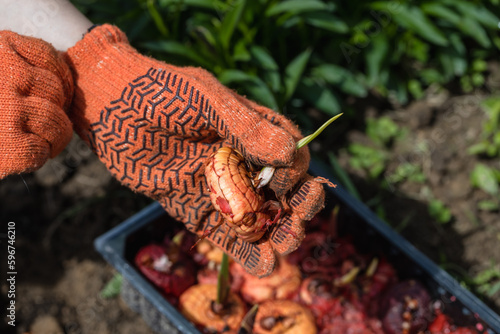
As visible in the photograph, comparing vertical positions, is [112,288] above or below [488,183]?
below

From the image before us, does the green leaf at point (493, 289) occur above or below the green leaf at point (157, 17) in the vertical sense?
below

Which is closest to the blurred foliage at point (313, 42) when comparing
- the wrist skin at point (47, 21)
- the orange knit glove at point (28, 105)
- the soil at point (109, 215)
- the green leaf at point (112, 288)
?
the soil at point (109, 215)

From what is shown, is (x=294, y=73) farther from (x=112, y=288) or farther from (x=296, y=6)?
(x=112, y=288)

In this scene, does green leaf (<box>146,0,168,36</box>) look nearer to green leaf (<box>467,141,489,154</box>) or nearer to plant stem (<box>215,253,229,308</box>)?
plant stem (<box>215,253,229,308</box>)

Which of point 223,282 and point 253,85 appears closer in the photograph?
point 223,282

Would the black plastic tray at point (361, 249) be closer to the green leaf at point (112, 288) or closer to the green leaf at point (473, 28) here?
the green leaf at point (112, 288)

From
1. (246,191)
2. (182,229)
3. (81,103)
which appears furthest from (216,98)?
(182,229)

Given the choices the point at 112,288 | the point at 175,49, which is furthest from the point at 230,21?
the point at 112,288

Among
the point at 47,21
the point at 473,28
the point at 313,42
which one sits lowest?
the point at 313,42
